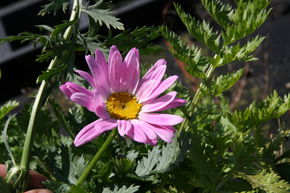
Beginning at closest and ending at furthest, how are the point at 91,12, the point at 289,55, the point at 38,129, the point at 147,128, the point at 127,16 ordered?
the point at 147,128
the point at 91,12
the point at 38,129
the point at 289,55
the point at 127,16

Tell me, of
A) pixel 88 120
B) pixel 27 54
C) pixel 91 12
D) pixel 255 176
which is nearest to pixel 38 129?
pixel 88 120

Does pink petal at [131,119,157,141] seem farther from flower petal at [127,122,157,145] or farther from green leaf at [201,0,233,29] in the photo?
green leaf at [201,0,233,29]

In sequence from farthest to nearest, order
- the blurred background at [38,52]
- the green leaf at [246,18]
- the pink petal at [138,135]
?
the blurred background at [38,52] < the green leaf at [246,18] < the pink petal at [138,135]

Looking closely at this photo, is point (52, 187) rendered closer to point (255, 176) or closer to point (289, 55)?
point (255, 176)

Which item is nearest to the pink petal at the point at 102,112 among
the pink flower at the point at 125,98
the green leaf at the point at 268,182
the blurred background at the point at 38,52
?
the pink flower at the point at 125,98

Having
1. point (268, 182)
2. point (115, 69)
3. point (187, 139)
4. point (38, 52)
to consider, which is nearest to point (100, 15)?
point (115, 69)

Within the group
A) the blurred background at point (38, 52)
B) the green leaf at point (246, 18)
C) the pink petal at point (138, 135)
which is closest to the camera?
the pink petal at point (138, 135)

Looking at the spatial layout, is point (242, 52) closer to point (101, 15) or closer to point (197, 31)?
point (197, 31)

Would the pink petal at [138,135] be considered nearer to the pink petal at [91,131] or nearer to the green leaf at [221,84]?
the pink petal at [91,131]
